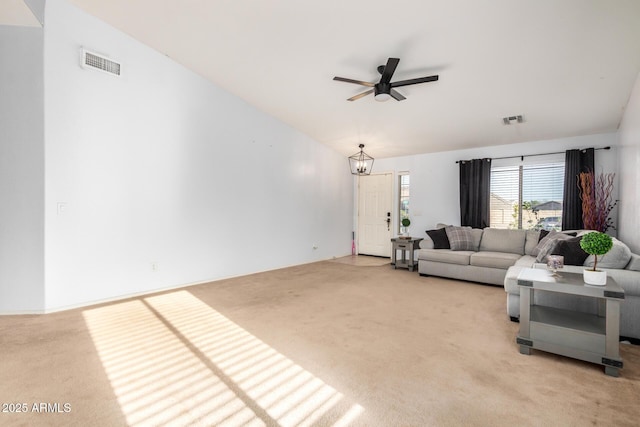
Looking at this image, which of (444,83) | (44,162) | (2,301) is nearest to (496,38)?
(444,83)

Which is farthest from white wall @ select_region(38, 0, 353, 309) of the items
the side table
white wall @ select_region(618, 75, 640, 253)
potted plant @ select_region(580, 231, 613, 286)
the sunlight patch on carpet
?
white wall @ select_region(618, 75, 640, 253)

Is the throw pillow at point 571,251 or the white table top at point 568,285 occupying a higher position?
the throw pillow at point 571,251

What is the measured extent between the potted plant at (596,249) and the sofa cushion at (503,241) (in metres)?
3.07

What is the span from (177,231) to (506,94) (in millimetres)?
4926

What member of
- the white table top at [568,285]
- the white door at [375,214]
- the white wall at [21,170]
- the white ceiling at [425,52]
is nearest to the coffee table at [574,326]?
the white table top at [568,285]

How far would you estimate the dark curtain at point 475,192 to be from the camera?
19.3ft

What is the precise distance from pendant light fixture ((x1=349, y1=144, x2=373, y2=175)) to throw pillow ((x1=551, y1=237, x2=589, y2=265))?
4074 mm

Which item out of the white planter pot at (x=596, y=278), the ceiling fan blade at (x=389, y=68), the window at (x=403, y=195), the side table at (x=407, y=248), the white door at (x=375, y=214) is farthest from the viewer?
the white door at (x=375, y=214)

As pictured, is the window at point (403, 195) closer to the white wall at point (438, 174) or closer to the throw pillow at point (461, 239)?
the white wall at point (438, 174)

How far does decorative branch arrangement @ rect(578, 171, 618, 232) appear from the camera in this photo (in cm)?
466

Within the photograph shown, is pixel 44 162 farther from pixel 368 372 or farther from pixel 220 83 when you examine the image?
pixel 368 372

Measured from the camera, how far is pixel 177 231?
437 centimetres

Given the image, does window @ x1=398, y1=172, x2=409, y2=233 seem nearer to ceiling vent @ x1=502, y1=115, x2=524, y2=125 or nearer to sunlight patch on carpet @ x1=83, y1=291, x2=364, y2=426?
ceiling vent @ x1=502, y1=115, x2=524, y2=125

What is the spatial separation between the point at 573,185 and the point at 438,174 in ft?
7.52
